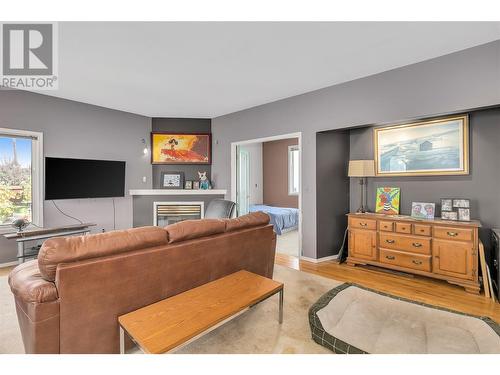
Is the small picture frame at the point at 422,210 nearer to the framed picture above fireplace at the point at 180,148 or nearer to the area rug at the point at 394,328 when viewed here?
the area rug at the point at 394,328

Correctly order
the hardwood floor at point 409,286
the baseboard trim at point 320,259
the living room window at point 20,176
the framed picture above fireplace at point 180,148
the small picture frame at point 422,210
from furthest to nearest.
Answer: the framed picture above fireplace at point 180,148, the baseboard trim at point 320,259, the living room window at point 20,176, the small picture frame at point 422,210, the hardwood floor at point 409,286

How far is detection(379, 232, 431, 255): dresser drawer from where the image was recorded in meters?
3.21

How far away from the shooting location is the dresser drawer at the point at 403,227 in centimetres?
334

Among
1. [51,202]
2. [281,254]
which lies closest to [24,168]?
[51,202]

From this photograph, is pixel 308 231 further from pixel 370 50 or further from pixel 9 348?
pixel 9 348

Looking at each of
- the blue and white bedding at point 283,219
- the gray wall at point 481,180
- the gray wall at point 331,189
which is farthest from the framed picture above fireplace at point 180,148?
the gray wall at point 481,180

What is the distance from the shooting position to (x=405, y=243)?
336cm

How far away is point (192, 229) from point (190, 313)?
629 millimetres

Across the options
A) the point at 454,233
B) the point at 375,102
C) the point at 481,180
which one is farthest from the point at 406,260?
the point at 375,102

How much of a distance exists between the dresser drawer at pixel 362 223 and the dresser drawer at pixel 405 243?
16 cm

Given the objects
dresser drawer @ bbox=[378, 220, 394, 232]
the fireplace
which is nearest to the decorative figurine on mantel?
the fireplace

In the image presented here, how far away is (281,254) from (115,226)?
10.7 feet
